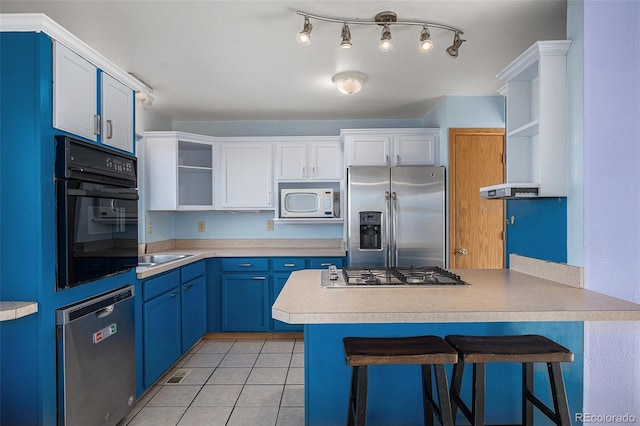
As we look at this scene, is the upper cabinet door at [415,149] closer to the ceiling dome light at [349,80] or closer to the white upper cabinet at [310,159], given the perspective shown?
the white upper cabinet at [310,159]

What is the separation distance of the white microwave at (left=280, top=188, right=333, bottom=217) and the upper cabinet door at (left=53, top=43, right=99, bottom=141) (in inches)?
81.9

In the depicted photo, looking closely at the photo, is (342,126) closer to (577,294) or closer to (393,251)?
(393,251)

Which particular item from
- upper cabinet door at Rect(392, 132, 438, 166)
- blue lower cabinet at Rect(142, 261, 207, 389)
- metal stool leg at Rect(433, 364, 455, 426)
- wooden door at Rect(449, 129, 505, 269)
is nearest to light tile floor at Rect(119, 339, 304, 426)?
blue lower cabinet at Rect(142, 261, 207, 389)

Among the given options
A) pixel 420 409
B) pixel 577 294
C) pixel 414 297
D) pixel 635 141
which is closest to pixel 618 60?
pixel 635 141

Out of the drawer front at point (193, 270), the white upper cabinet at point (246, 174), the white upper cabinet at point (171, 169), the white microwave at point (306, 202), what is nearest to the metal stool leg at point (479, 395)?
the drawer front at point (193, 270)

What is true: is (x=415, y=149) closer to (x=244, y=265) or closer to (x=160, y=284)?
(x=244, y=265)

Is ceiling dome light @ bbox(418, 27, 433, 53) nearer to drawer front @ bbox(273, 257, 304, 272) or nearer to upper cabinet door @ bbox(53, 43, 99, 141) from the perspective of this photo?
upper cabinet door @ bbox(53, 43, 99, 141)

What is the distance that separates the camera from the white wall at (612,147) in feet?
5.68

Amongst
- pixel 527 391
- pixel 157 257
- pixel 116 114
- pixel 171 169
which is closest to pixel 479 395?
pixel 527 391

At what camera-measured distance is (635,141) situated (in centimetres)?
175

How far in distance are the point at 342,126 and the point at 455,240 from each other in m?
1.80

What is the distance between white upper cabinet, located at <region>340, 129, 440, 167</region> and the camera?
3682mm

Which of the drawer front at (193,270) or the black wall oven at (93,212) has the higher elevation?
the black wall oven at (93,212)

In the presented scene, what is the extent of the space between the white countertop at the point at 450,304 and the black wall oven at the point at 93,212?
3.32 feet
